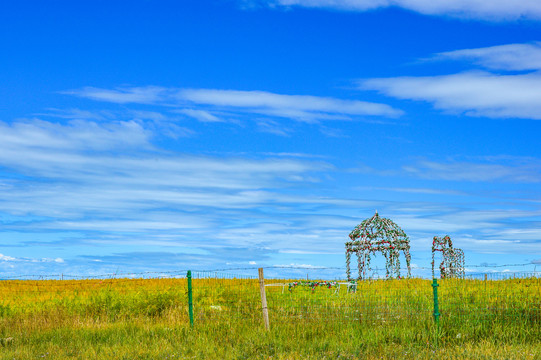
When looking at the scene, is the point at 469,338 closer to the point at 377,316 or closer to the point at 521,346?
the point at 521,346

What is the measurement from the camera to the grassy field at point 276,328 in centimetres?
1102

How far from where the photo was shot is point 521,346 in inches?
446

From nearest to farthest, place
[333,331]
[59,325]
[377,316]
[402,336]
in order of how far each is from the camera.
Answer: [402,336] → [333,331] → [377,316] → [59,325]

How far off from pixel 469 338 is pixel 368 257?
12.4 metres

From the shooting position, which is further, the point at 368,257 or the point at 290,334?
the point at 368,257

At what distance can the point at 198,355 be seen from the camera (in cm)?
1077

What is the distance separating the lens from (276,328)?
1295cm

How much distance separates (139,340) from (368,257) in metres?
14.5

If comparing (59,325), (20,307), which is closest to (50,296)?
(20,307)

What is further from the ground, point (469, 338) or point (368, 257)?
point (368, 257)

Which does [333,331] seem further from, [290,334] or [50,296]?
[50,296]

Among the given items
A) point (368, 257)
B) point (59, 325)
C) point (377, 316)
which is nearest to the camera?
point (377, 316)

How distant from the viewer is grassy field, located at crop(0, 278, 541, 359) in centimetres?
1102

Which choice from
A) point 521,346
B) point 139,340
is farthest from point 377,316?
point 139,340
